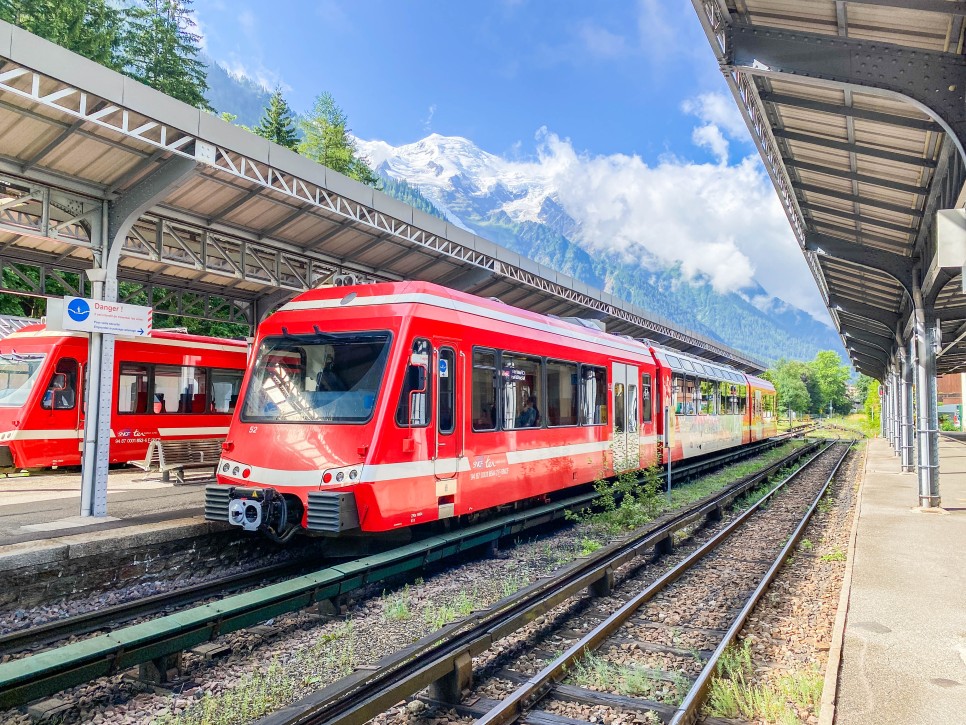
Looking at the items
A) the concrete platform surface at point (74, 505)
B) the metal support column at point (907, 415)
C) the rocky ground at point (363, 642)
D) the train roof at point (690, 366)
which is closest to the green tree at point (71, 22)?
the concrete platform surface at point (74, 505)

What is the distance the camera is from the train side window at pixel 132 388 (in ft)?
50.6

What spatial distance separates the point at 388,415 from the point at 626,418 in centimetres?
710

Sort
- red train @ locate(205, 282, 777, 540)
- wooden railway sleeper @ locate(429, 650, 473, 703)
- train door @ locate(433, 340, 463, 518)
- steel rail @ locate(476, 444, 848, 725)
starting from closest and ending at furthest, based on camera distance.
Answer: steel rail @ locate(476, 444, 848, 725) < wooden railway sleeper @ locate(429, 650, 473, 703) < red train @ locate(205, 282, 777, 540) < train door @ locate(433, 340, 463, 518)

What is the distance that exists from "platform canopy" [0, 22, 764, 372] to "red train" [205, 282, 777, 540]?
259cm

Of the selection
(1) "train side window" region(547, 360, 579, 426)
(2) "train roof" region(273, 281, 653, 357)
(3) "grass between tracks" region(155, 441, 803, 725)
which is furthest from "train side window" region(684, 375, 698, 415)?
(3) "grass between tracks" region(155, 441, 803, 725)

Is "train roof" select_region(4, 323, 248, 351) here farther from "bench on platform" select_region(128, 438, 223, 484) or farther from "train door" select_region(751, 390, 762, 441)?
"train door" select_region(751, 390, 762, 441)

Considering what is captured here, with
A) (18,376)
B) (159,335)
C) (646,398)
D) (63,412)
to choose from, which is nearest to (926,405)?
(646,398)

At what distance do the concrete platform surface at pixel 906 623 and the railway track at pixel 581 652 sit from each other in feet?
3.15

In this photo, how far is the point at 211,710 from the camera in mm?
4656

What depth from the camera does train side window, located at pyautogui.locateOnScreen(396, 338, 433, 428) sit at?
770cm

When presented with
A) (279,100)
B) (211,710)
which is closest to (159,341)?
(211,710)

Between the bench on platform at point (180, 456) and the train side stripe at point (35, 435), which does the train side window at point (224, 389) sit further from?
the train side stripe at point (35, 435)

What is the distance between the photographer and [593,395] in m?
12.1

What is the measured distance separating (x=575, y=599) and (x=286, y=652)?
3063 millimetres
